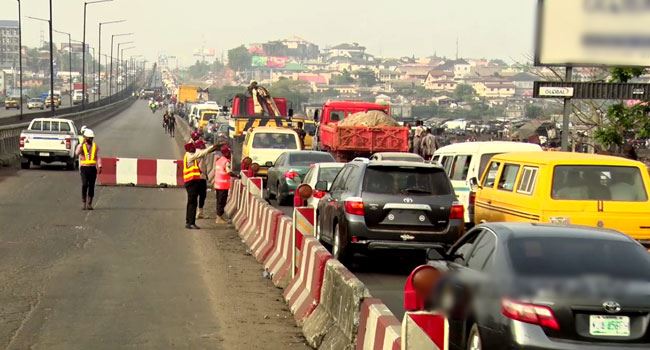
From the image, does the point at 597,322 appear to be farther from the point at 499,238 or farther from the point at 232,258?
the point at 232,258

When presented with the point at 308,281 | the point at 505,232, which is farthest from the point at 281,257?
the point at 505,232

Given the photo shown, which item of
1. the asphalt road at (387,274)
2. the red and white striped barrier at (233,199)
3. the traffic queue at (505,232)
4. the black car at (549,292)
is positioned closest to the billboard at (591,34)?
the traffic queue at (505,232)

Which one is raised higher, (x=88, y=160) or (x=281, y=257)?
(x=88, y=160)

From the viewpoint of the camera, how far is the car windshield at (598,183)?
14477 millimetres

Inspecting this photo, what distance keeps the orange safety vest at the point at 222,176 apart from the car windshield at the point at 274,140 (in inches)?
362

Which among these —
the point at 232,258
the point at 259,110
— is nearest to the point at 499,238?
the point at 232,258

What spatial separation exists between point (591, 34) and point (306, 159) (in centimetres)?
725

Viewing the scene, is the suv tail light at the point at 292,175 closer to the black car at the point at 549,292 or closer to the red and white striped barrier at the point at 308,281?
the red and white striped barrier at the point at 308,281

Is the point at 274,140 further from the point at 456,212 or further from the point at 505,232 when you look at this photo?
the point at 505,232

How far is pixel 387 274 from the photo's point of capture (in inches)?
659

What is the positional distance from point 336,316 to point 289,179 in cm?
1733

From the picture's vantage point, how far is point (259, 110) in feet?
165

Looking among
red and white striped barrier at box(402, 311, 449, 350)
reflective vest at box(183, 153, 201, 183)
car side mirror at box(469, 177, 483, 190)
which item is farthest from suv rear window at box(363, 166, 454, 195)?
red and white striped barrier at box(402, 311, 449, 350)

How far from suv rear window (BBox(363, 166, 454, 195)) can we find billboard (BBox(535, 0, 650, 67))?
10355mm
